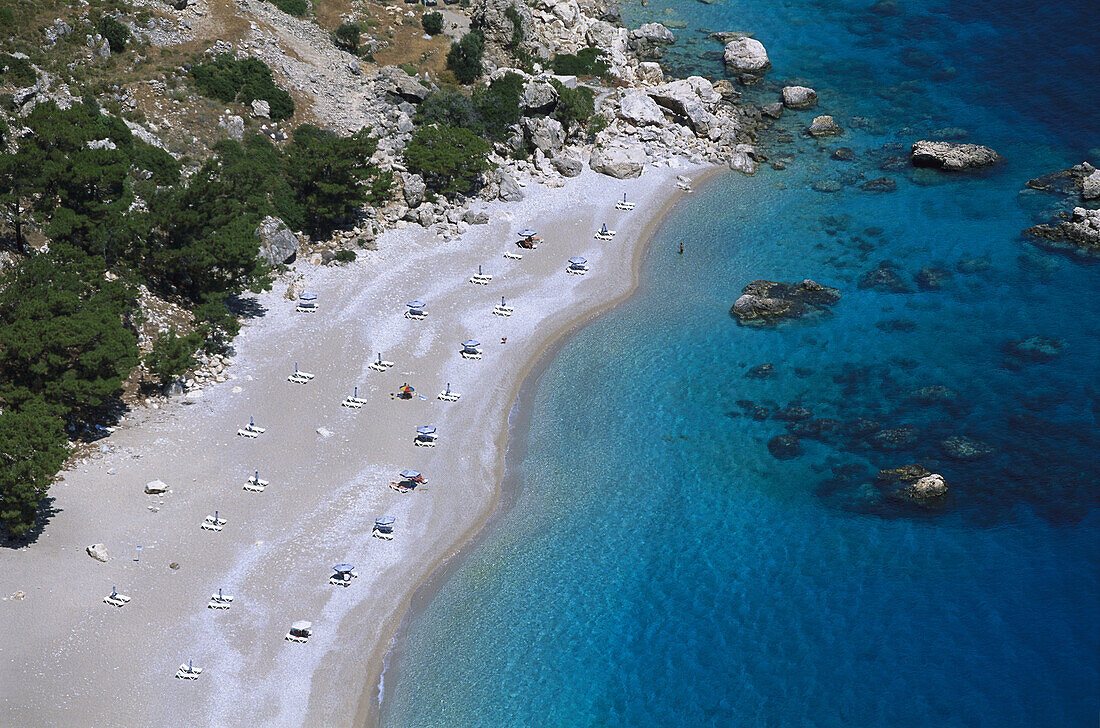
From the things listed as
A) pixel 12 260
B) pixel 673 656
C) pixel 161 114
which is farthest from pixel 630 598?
pixel 161 114

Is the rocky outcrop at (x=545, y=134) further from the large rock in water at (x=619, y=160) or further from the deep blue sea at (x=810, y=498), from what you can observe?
the deep blue sea at (x=810, y=498)

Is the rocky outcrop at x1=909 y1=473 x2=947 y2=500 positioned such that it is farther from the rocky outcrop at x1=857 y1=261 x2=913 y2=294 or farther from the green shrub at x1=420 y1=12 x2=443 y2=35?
the green shrub at x1=420 y1=12 x2=443 y2=35

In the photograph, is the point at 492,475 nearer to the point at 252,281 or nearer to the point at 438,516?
the point at 438,516

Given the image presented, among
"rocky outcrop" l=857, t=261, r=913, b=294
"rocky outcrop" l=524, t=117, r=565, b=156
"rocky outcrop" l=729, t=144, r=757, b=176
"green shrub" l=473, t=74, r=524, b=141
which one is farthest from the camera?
"rocky outcrop" l=729, t=144, r=757, b=176

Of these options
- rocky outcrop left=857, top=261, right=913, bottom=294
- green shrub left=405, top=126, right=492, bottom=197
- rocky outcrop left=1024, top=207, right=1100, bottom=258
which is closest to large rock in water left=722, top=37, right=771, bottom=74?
rocky outcrop left=1024, top=207, right=1100, bottom=258

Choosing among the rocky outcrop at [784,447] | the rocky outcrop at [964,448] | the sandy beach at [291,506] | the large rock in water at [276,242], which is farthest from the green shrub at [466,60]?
the rocky outcrop at [964,448]

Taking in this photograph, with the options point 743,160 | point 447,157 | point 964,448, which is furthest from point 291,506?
point 743,160

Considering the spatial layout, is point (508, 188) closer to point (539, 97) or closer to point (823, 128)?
point (539, 97)
